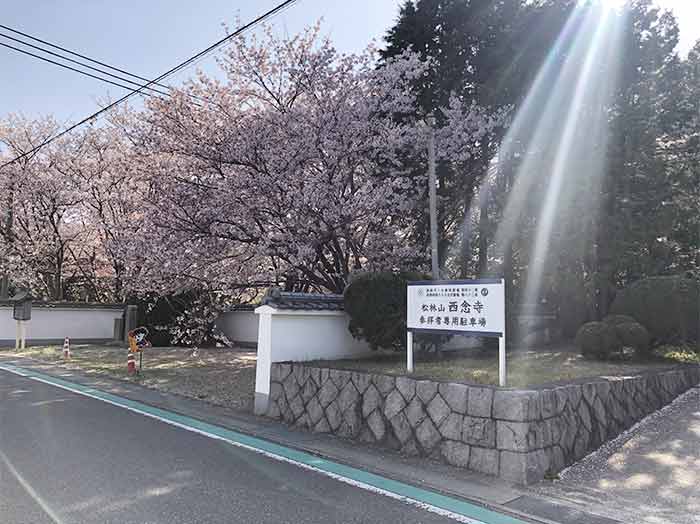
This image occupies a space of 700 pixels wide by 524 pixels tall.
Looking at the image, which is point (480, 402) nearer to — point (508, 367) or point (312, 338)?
point (508, 367)

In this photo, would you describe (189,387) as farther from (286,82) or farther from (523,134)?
(523,134)

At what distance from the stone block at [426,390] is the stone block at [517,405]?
72 cm

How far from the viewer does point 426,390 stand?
525 cm

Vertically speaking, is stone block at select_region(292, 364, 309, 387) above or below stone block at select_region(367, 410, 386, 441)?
above

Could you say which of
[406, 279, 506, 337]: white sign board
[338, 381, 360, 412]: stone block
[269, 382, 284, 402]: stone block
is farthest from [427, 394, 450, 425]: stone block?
Result: [269, 382, 284, 402]: stone block

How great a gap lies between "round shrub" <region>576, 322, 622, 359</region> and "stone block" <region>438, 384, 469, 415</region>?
4498 millimetres

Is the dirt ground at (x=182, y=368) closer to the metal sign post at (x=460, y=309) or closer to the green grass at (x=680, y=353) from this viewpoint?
the metal sign post at (x=460, y=309)

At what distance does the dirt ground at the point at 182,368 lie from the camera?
852cm

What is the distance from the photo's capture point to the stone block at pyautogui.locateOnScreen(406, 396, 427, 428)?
5.23m

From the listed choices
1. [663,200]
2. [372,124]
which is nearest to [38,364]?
[372,124]

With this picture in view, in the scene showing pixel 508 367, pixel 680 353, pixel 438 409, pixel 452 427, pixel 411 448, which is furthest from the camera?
pixel 680 353

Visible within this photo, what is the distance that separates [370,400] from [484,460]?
1511 mm

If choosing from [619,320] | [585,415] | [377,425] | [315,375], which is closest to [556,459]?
[585,415]

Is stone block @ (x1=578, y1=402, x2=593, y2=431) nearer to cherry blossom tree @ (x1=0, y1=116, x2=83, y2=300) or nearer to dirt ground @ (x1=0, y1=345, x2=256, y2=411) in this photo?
dirt ground @ (x1=0, y1=345, x2=256, y2=411)
